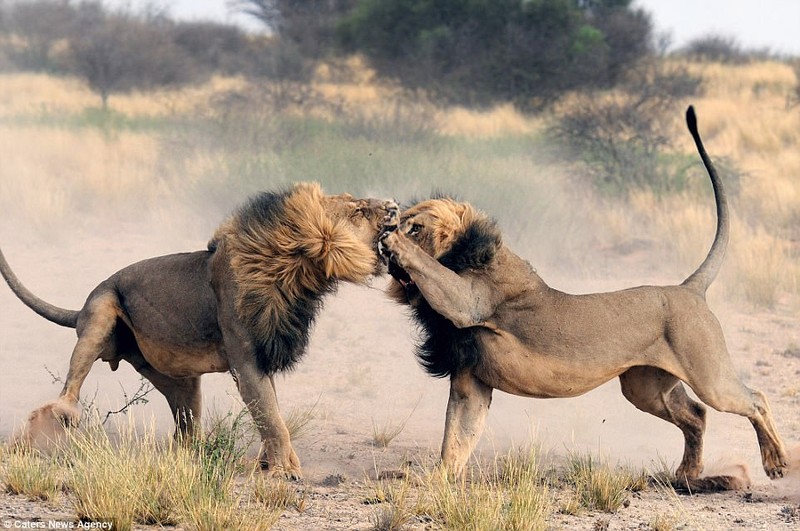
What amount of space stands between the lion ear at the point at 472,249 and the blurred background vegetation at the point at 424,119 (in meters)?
6.69

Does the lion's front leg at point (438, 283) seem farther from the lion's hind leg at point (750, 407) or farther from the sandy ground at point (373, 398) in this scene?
the lion's hind leg at point (750, 407)

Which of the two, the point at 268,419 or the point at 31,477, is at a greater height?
the point at 268,419

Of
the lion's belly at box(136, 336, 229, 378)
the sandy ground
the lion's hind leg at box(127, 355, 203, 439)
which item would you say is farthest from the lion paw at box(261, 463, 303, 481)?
the lion's hind leg at box(127, 355, 203, 439)

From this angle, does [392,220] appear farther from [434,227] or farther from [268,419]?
[268,419]

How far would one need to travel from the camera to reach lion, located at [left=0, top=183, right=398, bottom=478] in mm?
5988

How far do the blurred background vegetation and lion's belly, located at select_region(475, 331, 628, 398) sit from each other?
21.3 feet

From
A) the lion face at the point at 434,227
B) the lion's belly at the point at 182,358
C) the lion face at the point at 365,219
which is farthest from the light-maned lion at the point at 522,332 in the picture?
the lion's belly at the point at 182,358

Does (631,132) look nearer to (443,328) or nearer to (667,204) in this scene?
(667,204)

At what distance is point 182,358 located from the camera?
6496 millimetres

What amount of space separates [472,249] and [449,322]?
0.38m

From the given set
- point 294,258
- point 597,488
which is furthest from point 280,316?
point 597,488

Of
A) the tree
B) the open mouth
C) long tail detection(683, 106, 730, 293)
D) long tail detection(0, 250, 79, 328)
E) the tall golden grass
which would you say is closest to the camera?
the open mouth

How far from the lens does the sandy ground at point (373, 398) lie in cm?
578

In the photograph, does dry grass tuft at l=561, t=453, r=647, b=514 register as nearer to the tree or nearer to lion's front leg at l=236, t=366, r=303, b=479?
lion's front leg at l=236, t=366, r=303, b=479
